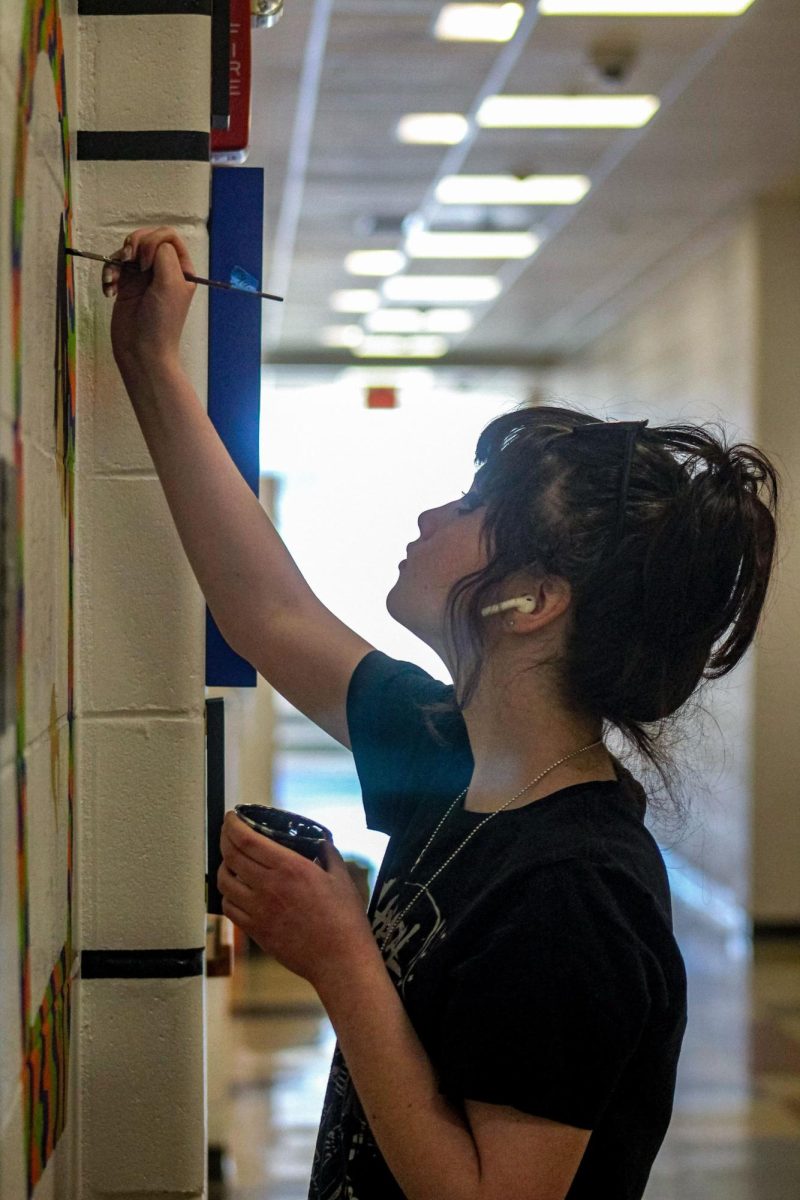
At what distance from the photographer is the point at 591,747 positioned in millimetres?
1194

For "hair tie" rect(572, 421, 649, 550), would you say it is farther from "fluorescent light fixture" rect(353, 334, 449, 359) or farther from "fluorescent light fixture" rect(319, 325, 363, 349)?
"fluorescent light fixture" rect(353, 334, 449, 359)

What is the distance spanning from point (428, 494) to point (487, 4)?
9139 mm

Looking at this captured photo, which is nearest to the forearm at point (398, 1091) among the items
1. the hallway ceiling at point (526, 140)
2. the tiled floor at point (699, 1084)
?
the tiled floor at point (699, 1084)

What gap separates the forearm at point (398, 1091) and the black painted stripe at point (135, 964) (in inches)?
10.3

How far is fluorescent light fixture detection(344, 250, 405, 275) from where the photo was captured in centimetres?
750

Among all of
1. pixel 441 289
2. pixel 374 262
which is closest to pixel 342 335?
pixel 441 289

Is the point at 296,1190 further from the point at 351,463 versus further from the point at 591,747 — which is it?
the point at 351,463

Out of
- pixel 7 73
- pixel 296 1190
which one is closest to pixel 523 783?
pixel 7 73

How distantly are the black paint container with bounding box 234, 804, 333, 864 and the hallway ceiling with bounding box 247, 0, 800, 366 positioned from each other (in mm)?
3364

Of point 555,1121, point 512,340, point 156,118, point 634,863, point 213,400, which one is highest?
point 512,340

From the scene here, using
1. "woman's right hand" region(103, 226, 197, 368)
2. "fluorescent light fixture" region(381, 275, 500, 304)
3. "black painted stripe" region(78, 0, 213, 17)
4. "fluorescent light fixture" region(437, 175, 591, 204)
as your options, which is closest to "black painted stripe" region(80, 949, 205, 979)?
"woman's right hand" region(103, 226, 197, 368)

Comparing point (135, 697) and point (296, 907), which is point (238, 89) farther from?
point (296, 907)

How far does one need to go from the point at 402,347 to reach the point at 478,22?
6.57 metres

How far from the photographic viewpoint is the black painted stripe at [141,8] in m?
1.26
